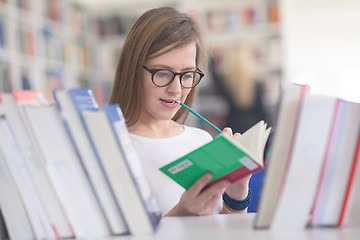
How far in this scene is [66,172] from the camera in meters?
0.70

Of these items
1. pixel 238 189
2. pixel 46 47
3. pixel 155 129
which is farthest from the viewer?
pixel 46 47

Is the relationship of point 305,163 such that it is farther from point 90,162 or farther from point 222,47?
point 222,47

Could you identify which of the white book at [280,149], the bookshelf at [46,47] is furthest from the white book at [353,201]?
the bookshelf at [46,47]

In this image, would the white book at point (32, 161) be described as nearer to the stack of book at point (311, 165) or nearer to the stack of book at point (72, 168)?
the stack of book at point (72, 168)

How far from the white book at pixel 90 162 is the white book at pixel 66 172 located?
11 millimetres

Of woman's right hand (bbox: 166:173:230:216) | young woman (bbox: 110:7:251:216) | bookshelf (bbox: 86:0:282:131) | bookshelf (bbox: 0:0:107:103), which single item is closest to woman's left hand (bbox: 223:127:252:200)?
young woman (bbox: 110:7:251:216)

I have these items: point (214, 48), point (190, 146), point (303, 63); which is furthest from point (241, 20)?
point (190, 146)

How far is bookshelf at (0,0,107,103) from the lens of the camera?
324cm

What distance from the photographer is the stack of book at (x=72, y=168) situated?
688 millimetres

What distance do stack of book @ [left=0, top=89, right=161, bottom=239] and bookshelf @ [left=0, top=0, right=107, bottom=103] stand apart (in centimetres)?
254

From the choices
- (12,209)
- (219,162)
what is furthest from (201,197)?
(12,209)

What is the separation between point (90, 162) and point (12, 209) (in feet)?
0.57

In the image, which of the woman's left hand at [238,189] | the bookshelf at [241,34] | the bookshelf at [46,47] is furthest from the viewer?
the bookshelf at [241,34]

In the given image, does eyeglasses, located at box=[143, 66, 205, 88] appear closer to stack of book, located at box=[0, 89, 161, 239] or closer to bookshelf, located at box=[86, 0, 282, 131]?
stack of book, located at box=[0, 89, 161, 239]
